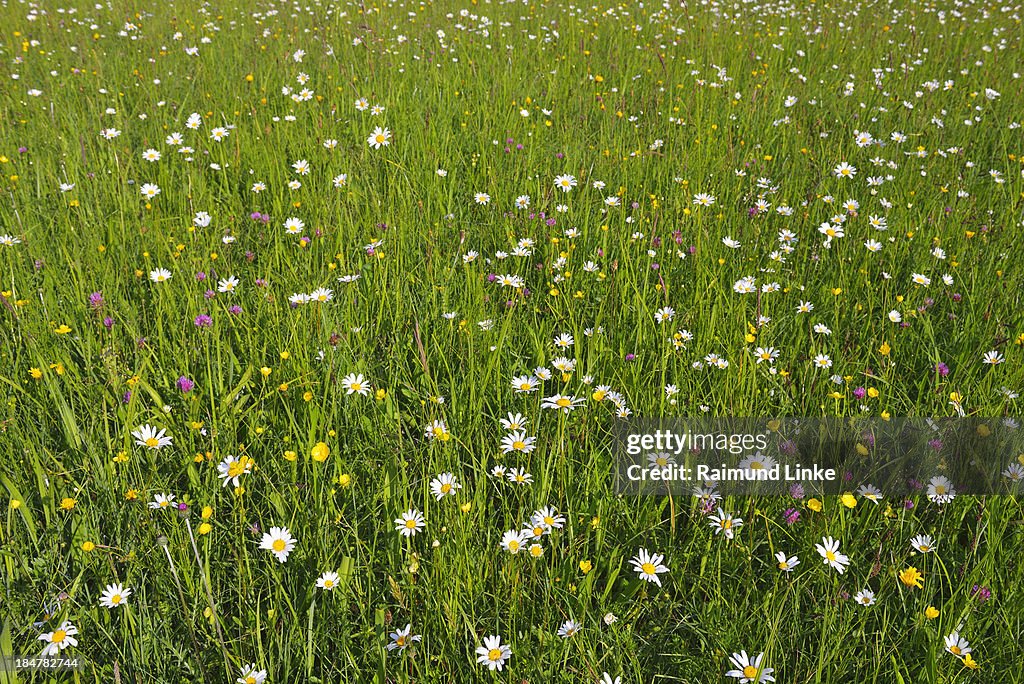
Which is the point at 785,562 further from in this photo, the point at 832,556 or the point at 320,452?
the point at 320,452

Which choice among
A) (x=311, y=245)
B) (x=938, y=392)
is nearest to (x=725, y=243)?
(x=938, y=392)

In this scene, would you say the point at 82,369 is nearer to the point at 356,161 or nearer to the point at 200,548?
the point at 200,548

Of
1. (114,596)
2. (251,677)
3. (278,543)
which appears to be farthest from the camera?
(278,543)

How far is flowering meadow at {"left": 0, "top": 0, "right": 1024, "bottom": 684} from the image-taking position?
141 cm

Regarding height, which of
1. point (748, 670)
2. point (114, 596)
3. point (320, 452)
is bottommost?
point (748, 670)

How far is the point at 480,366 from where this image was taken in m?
2.08

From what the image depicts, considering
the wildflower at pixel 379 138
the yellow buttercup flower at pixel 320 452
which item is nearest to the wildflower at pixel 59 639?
the yellow buttercup flower at pixel 320 452

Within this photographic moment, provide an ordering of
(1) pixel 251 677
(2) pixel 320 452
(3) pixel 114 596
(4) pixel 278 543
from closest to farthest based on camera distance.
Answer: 1. (1) pixel 251 677
2. (3) pixel 114 596
3. (4) pixel 278 543
4. (2) pixel 320 452

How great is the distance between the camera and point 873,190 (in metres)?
3.21

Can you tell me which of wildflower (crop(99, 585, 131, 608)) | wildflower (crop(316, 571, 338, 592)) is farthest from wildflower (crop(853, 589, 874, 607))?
wildflower (crop(99, 585, 131, 608))

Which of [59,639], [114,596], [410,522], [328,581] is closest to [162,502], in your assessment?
[114,596]

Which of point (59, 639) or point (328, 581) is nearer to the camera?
point (59, 639)

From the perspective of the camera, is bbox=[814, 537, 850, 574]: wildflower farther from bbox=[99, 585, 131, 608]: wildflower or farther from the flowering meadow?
bbox=[99, 585, 131, 608]: wildflower

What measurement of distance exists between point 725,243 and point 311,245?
5.68 ft
